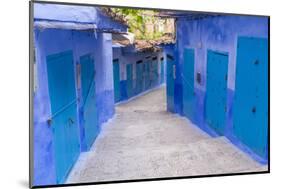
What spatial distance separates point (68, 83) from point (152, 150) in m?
0.75

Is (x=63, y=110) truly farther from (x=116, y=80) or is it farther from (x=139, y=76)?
(x=139, y=76)

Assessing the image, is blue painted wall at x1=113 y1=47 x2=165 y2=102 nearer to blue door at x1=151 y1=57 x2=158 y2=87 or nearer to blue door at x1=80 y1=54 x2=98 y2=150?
blue door at x1=151 y1=57 x2=158 y2=87

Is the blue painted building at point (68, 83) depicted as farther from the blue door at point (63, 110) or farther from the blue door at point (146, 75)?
the blue door at point (146, 75)

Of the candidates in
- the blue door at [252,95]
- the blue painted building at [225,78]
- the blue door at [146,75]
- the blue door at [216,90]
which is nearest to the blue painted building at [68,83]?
the blue door at [146,75]

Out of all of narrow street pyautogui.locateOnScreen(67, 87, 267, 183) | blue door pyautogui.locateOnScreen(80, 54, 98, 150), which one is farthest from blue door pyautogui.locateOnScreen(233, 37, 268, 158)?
blue door pyautogui.locateOnScreen(80, 54, 98, 150)

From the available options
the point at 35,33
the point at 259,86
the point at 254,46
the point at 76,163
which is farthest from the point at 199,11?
the point at 76,163

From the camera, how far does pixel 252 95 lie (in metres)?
2.84

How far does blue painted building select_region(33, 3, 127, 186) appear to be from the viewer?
2281mm

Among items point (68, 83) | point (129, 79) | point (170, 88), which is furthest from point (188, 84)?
point (68, 83)

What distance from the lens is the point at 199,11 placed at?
267 centimetres

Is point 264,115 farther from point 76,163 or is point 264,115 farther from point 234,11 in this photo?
point 76,163

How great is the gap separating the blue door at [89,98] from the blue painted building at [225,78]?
21.2 inches

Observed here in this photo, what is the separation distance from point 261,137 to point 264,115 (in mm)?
164

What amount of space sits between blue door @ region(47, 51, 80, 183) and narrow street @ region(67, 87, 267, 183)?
0.09m
